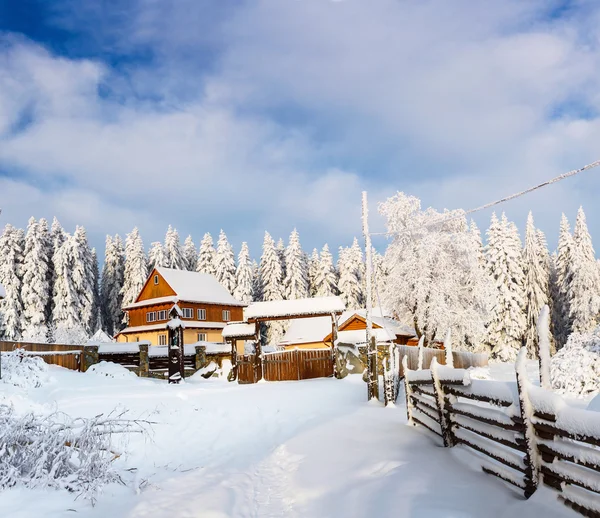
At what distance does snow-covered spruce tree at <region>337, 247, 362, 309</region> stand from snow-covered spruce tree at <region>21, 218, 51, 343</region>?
108 feet

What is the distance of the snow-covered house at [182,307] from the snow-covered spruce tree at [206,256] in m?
11.8

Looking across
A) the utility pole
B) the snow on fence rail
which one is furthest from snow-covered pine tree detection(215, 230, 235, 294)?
the snow on fence rail

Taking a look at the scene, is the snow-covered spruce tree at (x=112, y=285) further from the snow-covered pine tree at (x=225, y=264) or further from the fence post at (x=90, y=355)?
the fence post at (x=90, y=355)

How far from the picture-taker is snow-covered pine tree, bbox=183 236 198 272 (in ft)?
221

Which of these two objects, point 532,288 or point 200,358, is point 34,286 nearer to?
point 200,358

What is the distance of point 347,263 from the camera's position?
61.5 metres

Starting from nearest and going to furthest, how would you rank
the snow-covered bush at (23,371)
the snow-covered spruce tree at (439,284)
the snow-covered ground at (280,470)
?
the snow-covered ground at (280,470)
the snow-covered bush at (23,371)
the snow-covered spruce tree at (439,284)

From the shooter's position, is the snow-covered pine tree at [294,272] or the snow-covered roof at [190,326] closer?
the snow-covered roof at [190,326]

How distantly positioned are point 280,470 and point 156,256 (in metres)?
54.7

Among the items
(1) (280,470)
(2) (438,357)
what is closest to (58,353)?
(1) (280,470)

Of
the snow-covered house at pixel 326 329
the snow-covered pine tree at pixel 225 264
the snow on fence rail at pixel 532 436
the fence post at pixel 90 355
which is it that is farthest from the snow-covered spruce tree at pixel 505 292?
the snow on fence rail at pixel 532 436

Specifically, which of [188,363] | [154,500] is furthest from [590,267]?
[154,500]

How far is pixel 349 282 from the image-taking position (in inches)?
2386

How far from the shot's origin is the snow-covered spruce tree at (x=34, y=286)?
152 feet
